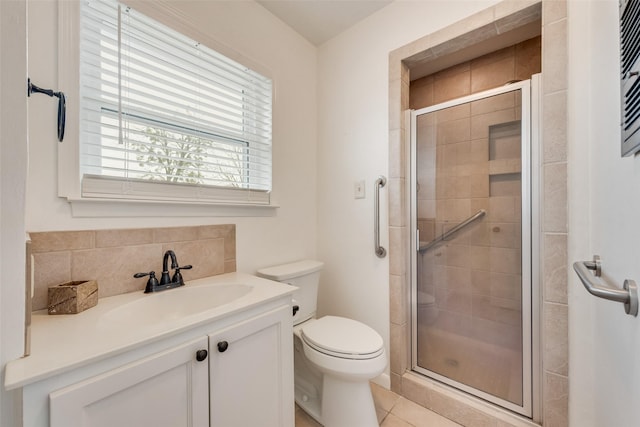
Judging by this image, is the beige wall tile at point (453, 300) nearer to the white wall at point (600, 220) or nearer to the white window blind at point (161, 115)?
the white wall at point (600, 220)

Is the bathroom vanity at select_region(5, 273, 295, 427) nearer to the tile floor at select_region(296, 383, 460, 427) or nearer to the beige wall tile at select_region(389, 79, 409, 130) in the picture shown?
the tile floor at select_region(296, 383, 460, 427)

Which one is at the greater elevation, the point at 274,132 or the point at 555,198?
the point at 274,132

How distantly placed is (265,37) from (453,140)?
141cm

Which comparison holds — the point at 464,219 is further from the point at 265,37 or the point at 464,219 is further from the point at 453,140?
the point at 265,37

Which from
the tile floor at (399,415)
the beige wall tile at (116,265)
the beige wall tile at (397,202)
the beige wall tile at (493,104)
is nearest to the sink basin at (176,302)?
the beige wall tile at (116,265)

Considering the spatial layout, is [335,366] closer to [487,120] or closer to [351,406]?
[351,406]

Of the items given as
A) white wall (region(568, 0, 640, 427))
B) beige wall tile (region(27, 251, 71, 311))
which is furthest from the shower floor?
beige wall tile (region(27, 251, 71, 311))

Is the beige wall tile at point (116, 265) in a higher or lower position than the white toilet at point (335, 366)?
higher

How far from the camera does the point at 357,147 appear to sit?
5.94 ft

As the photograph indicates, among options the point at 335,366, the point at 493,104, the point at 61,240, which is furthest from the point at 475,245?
the point at 61,240

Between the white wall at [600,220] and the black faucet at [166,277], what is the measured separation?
58.6 inches

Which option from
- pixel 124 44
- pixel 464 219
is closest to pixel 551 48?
pixel 464 219

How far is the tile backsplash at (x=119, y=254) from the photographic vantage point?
92 cm

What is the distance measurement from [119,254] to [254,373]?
757 millimetres
